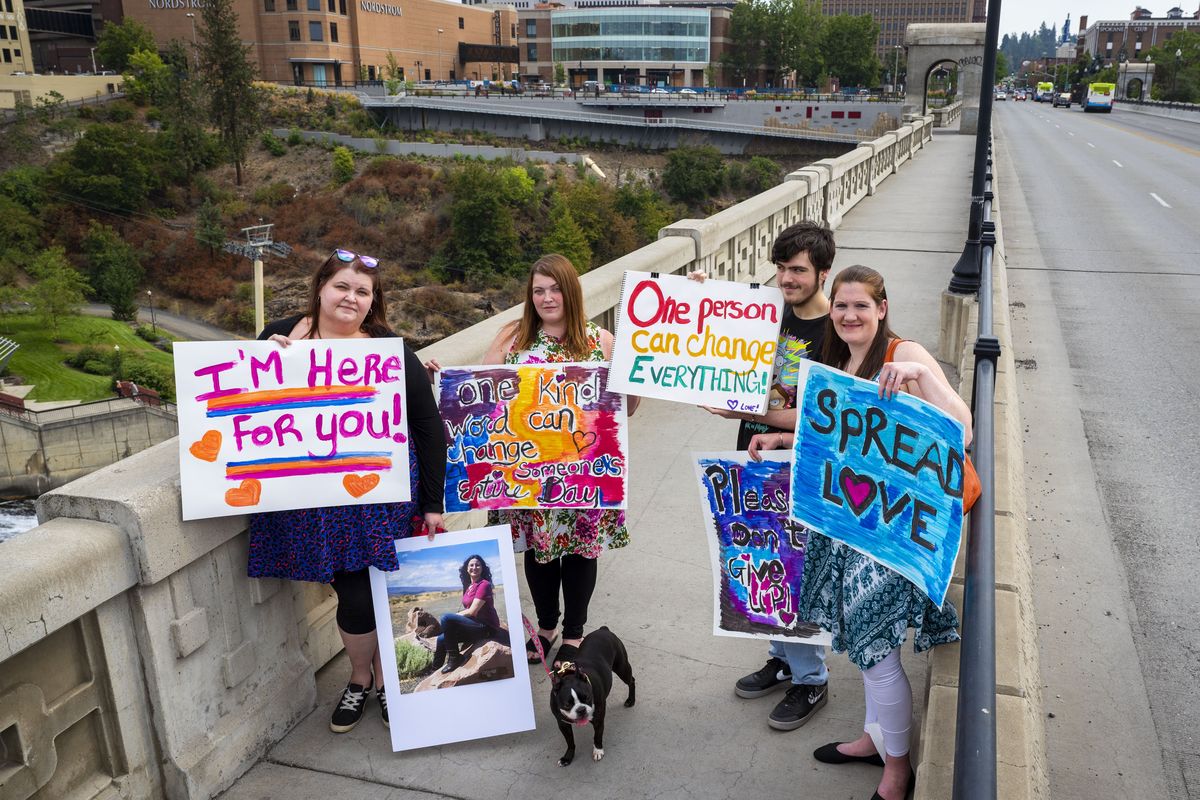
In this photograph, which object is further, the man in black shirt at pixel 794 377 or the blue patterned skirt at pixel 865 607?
the man in black shirt at pixel 794 377

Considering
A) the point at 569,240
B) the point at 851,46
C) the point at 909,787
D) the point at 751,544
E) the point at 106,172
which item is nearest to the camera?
the point at 909,787

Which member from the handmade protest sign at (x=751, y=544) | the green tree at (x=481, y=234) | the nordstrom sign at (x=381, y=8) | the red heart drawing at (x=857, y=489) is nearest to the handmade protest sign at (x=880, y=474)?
the red heart drawing at (x=857, y=489)

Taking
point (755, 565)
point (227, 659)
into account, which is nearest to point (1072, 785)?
point (755, 565)

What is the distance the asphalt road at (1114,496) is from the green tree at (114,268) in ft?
236

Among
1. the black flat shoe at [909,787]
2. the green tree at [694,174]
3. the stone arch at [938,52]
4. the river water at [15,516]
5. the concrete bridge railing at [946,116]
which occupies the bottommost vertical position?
the river water at [15,516]

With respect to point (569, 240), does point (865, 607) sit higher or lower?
higher

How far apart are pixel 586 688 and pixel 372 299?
1.77 metres

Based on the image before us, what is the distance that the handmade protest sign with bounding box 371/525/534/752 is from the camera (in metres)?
3.91

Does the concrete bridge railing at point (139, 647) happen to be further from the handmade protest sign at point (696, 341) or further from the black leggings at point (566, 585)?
the handmade protest sign at point (696, 341)

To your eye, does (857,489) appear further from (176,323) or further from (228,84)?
(228,84)

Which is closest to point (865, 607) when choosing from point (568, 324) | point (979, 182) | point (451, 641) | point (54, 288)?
Result: point (451, 641)

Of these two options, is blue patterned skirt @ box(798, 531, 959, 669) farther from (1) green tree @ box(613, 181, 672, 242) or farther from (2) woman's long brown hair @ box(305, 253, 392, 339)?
(1) green tree @ box(613, 181, 672, 242)

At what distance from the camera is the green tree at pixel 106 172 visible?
8700cm

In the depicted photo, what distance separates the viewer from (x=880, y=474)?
10.8 ft
